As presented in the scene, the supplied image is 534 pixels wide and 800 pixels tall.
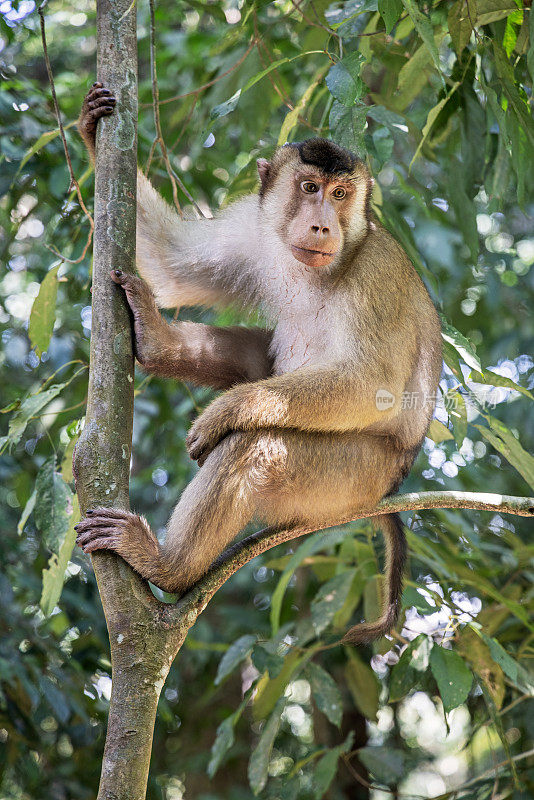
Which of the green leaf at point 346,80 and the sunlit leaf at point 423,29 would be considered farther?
the green leaf at point 346,80

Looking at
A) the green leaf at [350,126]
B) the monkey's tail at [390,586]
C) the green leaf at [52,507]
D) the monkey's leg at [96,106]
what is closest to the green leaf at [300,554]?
the monkey's tail at [390,586]

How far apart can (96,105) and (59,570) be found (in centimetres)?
174

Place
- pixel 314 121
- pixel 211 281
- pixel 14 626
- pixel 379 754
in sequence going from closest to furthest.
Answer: pixel 211 281
pixel 379 754
pixel 314 121
pixel 14 626

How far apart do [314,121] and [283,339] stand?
167cm

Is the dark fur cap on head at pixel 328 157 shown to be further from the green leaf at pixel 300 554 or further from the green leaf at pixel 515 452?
the green leaf at pixel 300 554

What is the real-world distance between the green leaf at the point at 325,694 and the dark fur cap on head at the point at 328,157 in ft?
8.17

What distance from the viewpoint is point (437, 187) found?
257 inches

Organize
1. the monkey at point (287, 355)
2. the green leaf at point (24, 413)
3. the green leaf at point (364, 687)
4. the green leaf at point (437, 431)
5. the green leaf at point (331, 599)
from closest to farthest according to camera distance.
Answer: the monkey at point (287, 355) → the green leaf at point (24, 413) → the green leaf at point (437, 431) → the green leaf at point (331, 599) → the green leaf at point (364, 687)

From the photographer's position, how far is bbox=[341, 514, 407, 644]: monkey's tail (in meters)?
3.53

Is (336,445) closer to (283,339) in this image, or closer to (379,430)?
(379,430)

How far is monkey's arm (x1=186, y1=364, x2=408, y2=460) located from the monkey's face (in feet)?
1.59

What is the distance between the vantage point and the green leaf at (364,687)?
469cm

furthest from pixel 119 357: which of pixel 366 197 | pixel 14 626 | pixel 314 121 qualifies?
pixel 14 626

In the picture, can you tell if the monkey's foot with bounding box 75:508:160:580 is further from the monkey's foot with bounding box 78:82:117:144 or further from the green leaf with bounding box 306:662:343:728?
the green leaf with bounding box 306:662:343:728
